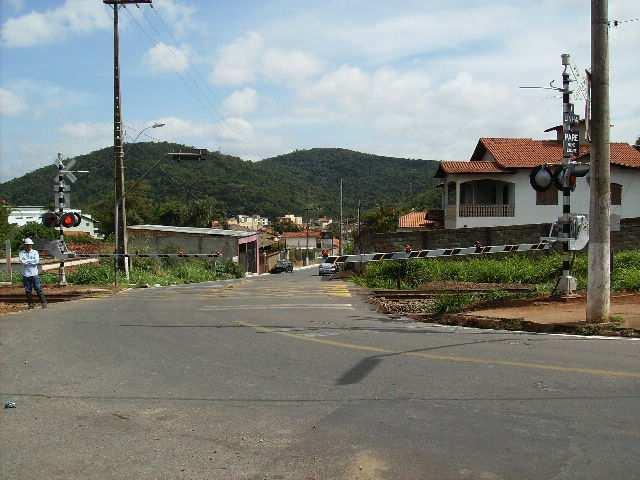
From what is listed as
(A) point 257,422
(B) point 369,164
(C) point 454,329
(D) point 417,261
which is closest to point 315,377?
(A) point 257,422

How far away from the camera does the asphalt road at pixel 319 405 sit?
5.05 m

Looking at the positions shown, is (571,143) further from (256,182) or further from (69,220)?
(256,182)

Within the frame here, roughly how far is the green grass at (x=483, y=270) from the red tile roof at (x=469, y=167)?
11.5 meters

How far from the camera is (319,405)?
6590mm

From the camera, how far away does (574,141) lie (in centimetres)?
1468

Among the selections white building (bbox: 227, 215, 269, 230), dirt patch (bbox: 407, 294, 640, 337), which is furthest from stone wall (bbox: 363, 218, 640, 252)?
white building (bbox: 227, 215, 269, 230)

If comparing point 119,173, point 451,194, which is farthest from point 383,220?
point 119,173

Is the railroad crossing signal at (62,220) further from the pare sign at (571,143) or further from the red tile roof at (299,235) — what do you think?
the red tile roof at (299,235)

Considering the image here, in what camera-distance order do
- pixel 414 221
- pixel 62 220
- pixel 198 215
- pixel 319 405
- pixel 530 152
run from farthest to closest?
pixel 198 215
pixel 414 221
pixel 530 152
pixel 62 220
pixel 319 405

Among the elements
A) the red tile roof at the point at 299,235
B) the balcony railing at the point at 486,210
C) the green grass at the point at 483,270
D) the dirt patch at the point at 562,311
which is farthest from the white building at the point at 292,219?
the dirt patch at the point at 562,311

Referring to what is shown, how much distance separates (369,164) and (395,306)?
142 meters

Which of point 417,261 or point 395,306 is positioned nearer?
point 395,306

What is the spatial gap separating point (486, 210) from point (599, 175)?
2906 centimetres

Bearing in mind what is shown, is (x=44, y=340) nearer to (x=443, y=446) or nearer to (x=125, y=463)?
(x=125, y=463)
